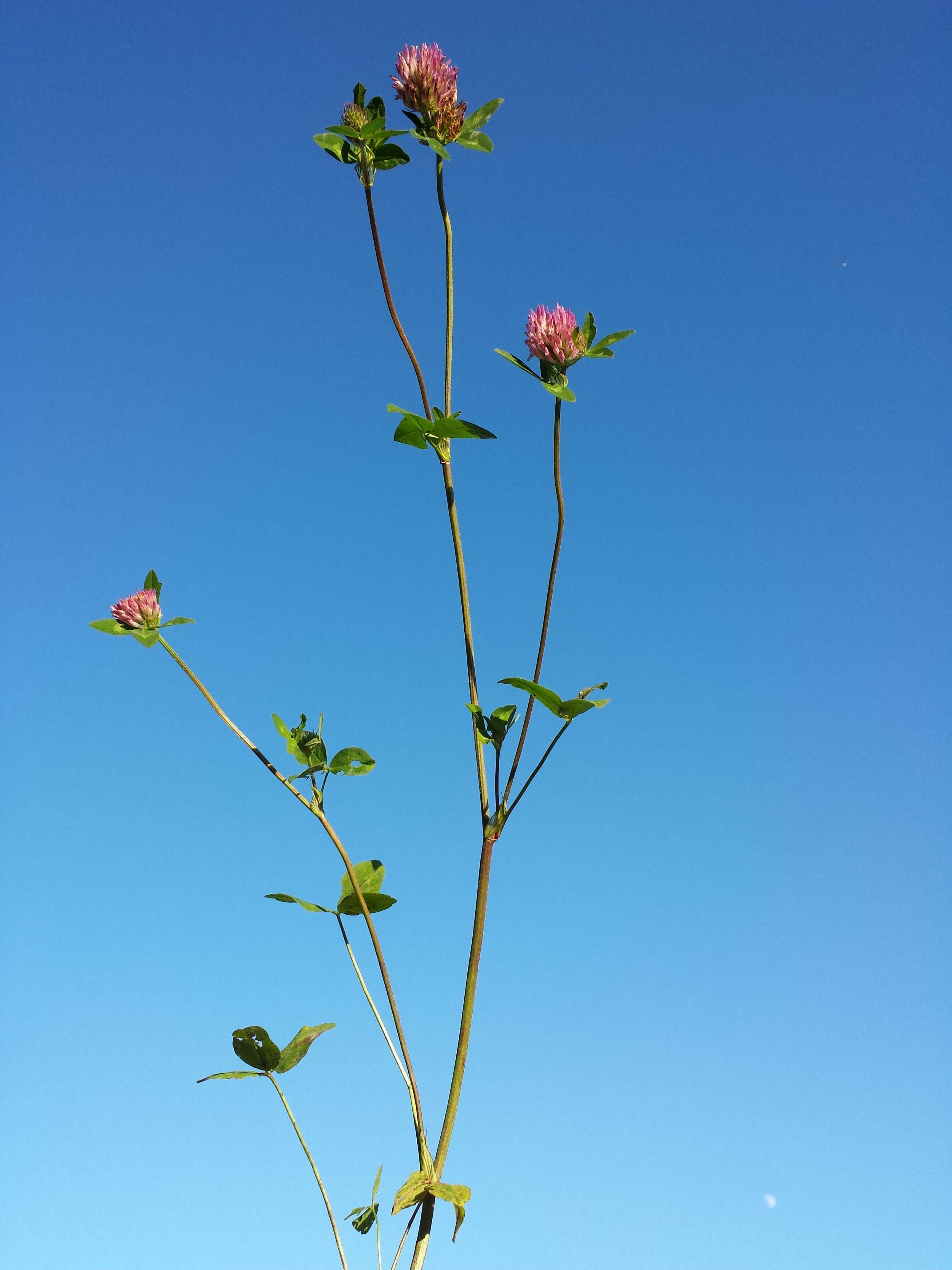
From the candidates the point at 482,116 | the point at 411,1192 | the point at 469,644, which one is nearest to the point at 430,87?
the point at 482,116

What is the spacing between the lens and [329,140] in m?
1.13

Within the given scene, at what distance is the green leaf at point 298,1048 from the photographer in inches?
46.6

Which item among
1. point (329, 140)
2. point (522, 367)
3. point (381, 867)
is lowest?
point (381, 867)

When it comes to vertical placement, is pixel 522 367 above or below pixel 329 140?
below

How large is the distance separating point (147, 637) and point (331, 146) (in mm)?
620

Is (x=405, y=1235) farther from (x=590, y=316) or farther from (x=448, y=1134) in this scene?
(x=590, y=316)

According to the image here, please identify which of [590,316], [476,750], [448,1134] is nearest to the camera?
[448,1134]

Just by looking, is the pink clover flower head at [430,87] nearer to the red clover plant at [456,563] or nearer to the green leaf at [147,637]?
the red clover plant at [456,563]

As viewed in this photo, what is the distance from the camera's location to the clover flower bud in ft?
3.70

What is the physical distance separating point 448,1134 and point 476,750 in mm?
382

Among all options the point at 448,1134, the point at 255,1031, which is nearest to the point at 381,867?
the point at 255,1031

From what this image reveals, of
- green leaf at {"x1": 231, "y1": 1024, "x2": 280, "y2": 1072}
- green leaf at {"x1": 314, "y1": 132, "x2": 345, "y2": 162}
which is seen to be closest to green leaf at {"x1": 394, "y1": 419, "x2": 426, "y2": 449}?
green leaf at {"x1": 314, "y1": 132, "x2": 345, "y2": 162}

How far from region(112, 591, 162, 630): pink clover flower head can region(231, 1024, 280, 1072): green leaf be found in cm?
50

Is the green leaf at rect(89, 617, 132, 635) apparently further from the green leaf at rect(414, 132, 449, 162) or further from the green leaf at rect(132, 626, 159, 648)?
the green leaf at rect(414, 132, 449, 162)
